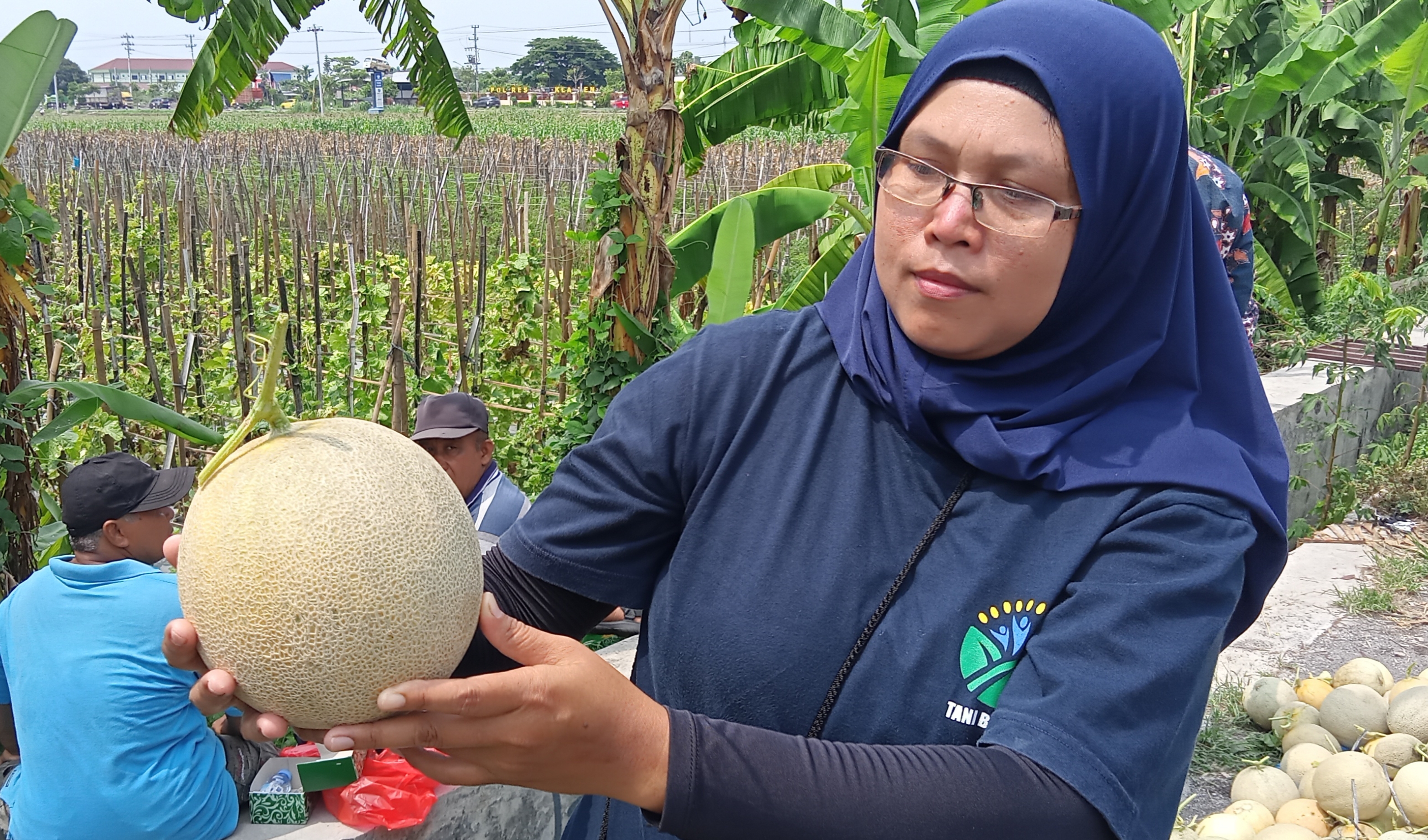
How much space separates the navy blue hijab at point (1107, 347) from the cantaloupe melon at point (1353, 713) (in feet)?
7.98

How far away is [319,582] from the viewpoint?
3.28ft

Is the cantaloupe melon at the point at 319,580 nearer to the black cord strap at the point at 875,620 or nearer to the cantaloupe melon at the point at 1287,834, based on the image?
the black cord strap at the point at 875,620

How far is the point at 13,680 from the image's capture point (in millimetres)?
2865

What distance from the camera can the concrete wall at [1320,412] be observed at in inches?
217

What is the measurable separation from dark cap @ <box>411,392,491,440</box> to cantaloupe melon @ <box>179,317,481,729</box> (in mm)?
2844

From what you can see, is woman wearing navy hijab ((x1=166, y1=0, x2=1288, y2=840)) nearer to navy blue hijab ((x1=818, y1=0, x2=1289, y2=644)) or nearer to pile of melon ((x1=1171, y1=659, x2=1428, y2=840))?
navy blue hijab ((x1=818, y1=0, x2=1289, y2=644))

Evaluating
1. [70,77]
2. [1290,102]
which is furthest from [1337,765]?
[70,77]

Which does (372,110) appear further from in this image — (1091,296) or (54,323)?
(1091,296)

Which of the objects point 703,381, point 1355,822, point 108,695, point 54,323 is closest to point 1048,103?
point 703,381

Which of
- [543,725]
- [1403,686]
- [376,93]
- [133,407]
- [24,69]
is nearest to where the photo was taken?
[543,725]

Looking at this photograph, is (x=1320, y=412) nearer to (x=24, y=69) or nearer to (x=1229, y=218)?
(x=1229, y=218)

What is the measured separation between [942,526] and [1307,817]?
7.44ft

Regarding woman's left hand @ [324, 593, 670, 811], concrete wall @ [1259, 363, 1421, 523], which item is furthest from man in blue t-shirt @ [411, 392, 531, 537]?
concrete wall @ [1259, 363, 1421, 523]

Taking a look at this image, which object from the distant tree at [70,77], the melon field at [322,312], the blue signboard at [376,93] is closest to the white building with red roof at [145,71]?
the distant tree at [70,77]
